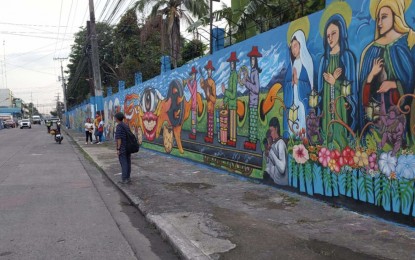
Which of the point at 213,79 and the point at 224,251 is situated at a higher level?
the point at 213,79

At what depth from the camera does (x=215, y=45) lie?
10.9 meters

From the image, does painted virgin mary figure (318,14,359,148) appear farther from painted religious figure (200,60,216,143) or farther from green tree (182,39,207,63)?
green tree (182,39,207,63)

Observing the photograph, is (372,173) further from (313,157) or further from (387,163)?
(313,157)

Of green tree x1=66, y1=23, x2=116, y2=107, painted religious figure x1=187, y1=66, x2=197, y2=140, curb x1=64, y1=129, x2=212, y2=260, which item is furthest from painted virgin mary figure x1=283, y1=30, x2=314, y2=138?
green tree x1=66, y1=23, x2=116, y2=107

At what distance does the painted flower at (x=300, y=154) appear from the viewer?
22.9ft

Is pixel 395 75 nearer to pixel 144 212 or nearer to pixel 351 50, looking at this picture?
pixel 351 50

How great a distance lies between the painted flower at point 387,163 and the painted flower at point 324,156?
1.09 metres

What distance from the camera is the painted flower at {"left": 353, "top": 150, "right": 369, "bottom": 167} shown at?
5578 mm

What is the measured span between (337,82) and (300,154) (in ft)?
5.16

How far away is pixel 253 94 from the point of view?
340 inches

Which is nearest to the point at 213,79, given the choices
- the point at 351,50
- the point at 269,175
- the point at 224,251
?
the point at 269,175

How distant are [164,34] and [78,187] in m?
18.0

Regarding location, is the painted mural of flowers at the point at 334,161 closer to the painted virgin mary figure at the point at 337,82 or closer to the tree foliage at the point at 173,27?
the painted virgin mary figure at the point at 337,82

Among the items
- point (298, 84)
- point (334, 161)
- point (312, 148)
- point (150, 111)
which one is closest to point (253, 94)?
point (298, 84)
